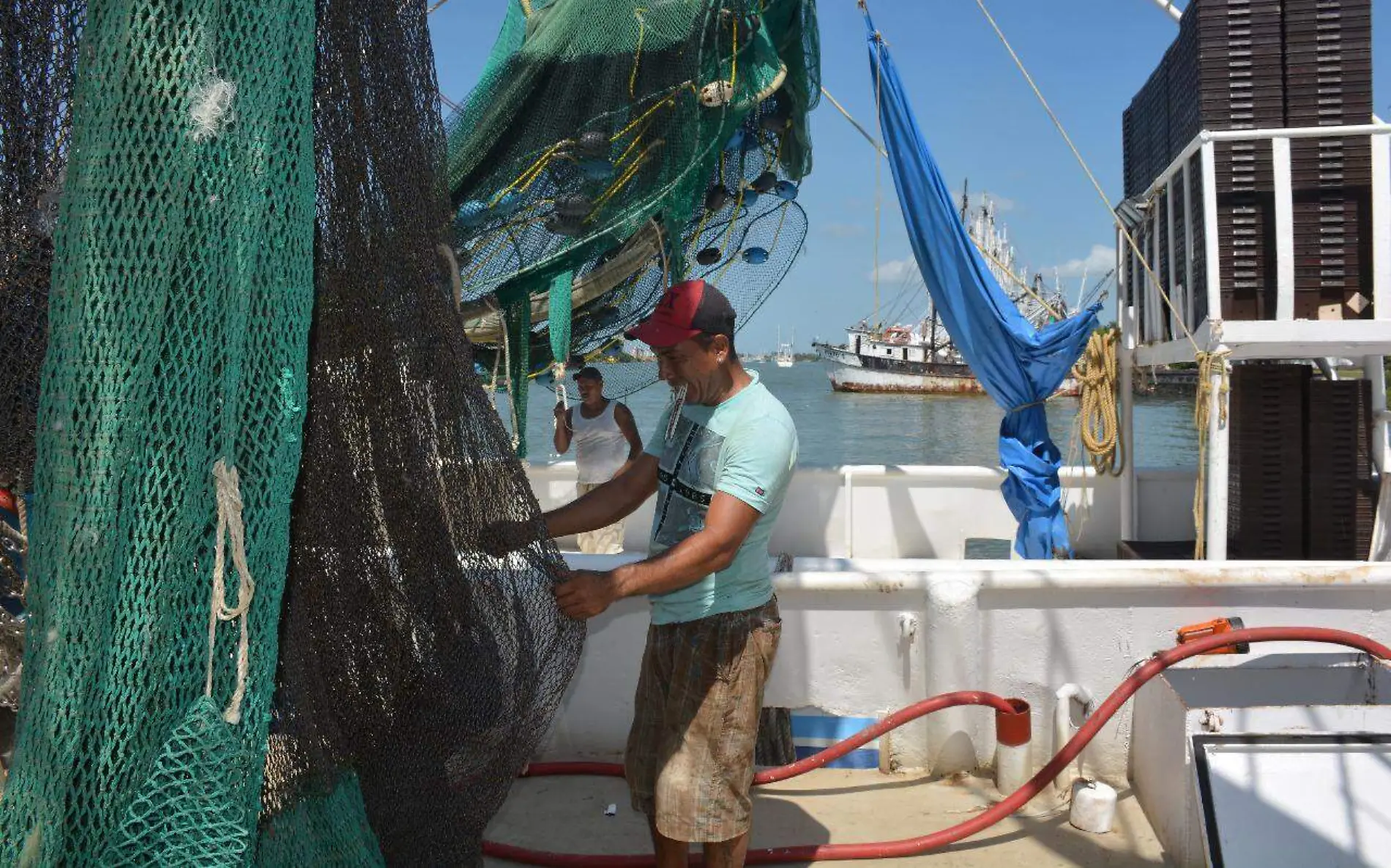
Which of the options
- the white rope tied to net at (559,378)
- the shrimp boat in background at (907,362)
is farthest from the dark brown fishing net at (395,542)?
the shrimp boat in background at (907,362)

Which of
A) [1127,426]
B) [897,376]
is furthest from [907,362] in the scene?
[1127,426]

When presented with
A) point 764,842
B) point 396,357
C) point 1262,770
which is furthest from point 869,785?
point 396,357

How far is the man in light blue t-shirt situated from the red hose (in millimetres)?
543

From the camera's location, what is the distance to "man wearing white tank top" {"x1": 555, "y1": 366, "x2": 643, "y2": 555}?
6.18 metres

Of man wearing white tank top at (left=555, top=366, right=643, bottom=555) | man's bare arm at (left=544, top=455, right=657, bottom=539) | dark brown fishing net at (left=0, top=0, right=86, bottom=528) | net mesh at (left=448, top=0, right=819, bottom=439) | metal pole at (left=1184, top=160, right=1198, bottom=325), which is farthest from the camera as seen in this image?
man wearing white tank top at (left=555, top=366, right=643, bottom=555)

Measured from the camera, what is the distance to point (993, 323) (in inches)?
220

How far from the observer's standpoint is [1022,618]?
359 centimetres

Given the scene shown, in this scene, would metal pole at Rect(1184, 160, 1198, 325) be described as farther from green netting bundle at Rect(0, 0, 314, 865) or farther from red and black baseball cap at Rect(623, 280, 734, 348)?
green netting bundle at Rect(0, 0, 314, 865)

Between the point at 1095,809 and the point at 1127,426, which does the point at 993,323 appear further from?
the point at 1095,809

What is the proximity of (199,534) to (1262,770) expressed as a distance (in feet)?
8.67

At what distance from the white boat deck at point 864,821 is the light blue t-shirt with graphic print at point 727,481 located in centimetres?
110

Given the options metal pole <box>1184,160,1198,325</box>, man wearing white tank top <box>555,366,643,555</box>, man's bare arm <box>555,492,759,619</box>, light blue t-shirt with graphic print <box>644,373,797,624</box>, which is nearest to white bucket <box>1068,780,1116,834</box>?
light blue t-shirt with graphic print <box>644,373,797,624</box>

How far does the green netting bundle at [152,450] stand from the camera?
1623mm

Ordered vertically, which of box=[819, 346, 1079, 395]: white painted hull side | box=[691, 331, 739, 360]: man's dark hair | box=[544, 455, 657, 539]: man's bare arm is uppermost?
box=[819, 346, 1079, 395]: white painted hull side
